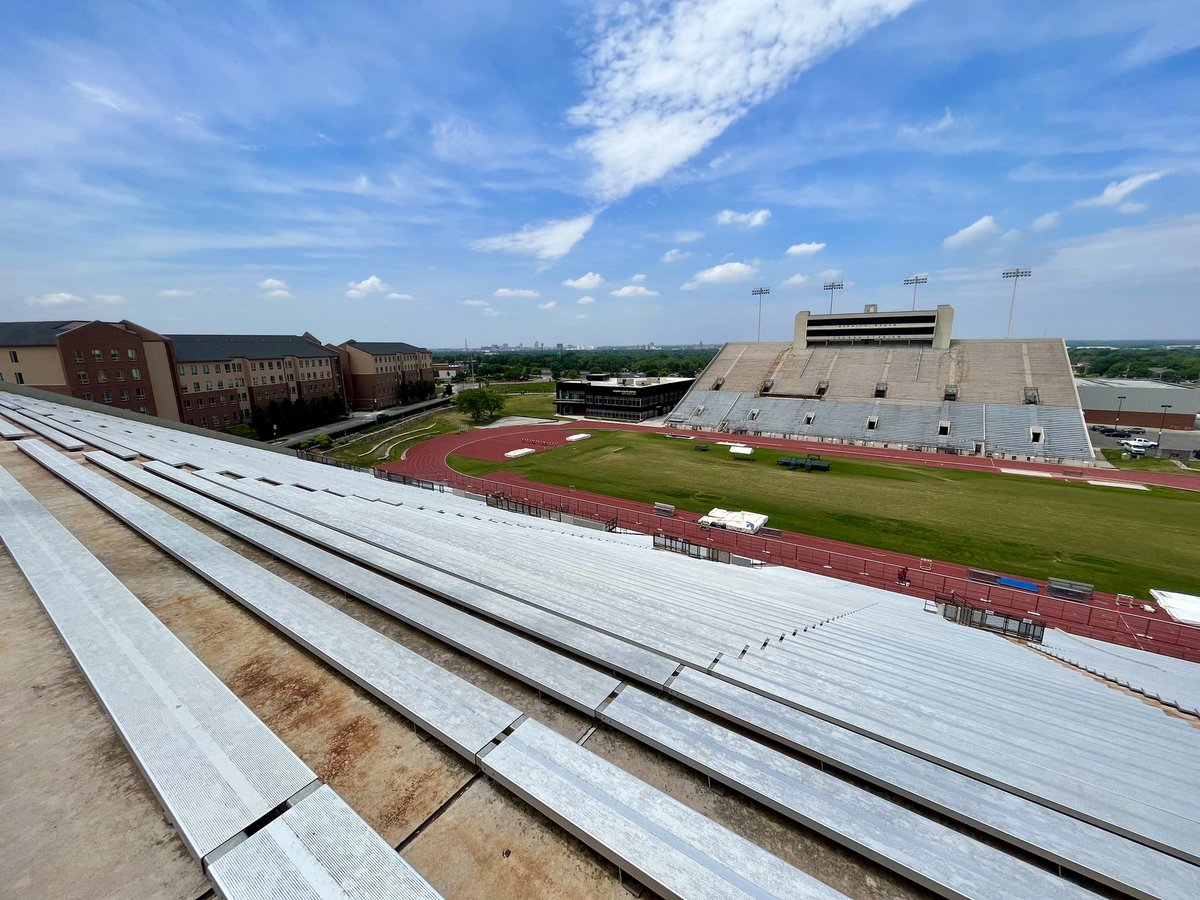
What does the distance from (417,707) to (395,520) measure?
908 cm

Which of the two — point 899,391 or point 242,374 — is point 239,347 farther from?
point 899,391

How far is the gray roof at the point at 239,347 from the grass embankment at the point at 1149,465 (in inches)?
3844

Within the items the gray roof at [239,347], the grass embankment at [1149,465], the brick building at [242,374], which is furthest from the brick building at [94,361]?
the grass embankment at [1149,465]

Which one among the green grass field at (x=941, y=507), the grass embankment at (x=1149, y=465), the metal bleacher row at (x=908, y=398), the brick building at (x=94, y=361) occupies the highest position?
the brick building at (x=94, y=361)

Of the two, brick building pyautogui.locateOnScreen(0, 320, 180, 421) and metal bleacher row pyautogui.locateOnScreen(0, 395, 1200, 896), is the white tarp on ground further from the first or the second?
brick building pyautogui.locateOnScreen(0, 320, 180, 421)

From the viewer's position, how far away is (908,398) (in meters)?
57.2

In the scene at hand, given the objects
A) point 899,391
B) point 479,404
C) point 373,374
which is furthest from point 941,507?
point 373,374

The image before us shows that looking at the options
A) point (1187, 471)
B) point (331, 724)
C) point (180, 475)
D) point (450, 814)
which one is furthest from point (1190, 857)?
point (1187, 471)

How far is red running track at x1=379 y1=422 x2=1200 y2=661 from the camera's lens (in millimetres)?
17469

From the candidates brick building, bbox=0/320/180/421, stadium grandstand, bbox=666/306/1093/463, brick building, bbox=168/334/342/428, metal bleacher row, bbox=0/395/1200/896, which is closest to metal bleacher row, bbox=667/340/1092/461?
stadium grandstand, bbox=666/306/1093/463

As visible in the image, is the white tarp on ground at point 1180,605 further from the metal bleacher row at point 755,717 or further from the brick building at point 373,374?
the brick building at point 373,374

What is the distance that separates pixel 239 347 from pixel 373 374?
63.3 ft

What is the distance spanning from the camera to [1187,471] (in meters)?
40.6

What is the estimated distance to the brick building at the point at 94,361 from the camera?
42625 mm
